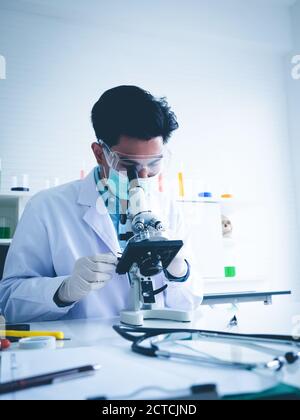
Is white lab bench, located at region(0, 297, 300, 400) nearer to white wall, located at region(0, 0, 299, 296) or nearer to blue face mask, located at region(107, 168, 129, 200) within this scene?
blue face mask, located at region(107, 168, 129, 200)

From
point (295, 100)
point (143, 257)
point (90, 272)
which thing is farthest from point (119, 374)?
point (295, 100)

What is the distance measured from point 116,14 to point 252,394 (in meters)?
3.49

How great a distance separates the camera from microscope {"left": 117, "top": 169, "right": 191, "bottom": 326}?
3.06ft

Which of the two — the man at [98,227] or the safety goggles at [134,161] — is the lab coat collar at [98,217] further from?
the safety goggles at [134,161]

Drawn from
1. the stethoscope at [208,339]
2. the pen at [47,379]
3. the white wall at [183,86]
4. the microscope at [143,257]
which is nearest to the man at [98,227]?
the microscope at [143,257]

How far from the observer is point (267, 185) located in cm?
400

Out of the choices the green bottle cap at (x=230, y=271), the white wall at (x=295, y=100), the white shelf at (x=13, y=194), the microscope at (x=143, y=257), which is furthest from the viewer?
the white wall at (x=295, y=100)

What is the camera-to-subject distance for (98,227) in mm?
1476

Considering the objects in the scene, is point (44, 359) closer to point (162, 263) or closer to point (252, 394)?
point (252, 394)

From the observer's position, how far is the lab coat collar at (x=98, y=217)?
1.47 meters

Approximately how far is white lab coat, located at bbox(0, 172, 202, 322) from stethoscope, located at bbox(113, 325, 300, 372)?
0.52m

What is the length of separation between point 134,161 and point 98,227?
0.34 meters

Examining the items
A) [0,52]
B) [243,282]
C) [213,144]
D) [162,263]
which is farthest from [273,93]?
[162,263]

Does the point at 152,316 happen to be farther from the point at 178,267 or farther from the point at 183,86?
the point at 183,86
